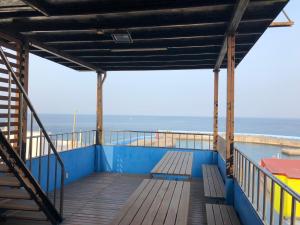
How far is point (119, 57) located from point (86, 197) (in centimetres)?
385

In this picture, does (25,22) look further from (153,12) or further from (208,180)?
(208,180)

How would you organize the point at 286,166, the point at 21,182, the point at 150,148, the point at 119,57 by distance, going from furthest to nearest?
the point at 286,166 < the point at 150,148 < the point at 119,57 < the point at 21,182

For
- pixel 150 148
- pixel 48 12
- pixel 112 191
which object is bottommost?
pixel 112 191

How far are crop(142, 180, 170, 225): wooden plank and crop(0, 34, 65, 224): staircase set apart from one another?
170 cm

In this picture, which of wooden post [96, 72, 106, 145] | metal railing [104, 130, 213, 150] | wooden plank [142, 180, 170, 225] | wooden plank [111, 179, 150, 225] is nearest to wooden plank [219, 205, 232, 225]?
wooden plank [142, 180, 170, 225]

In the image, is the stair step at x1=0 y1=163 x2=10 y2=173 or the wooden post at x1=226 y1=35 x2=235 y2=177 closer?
the stair step at x1=0 y1=163 x2=10 y2=173

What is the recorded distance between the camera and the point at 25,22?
191 inches

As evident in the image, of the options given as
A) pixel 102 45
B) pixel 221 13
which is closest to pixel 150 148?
pixel 102 45

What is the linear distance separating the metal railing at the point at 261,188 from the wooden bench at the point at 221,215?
497mm

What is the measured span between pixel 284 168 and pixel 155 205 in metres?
8.11

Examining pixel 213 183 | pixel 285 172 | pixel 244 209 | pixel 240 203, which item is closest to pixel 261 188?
pixel 244 209

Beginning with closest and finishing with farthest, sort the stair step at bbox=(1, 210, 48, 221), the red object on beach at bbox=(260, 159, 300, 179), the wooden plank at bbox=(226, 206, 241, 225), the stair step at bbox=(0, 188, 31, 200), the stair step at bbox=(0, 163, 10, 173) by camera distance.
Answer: the stair step at bbox=(0, 163, 10, 173)
the stair step at bbox=(0, 188, 31, 200)
the wooden plank at bbox=(226, 206, 241, 225)
the stair step at bbox=(1, 210, 48, 221)
the red object on beach at bbox=(260, 159, 300, 179)

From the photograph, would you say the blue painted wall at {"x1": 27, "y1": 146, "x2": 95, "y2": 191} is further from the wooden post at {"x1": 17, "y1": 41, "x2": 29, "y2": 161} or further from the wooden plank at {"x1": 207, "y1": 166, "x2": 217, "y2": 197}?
the wooden plank at {"x1": 207, "y1": 166, "x2": 217, "y2": 197}

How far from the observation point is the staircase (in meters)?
3.76
